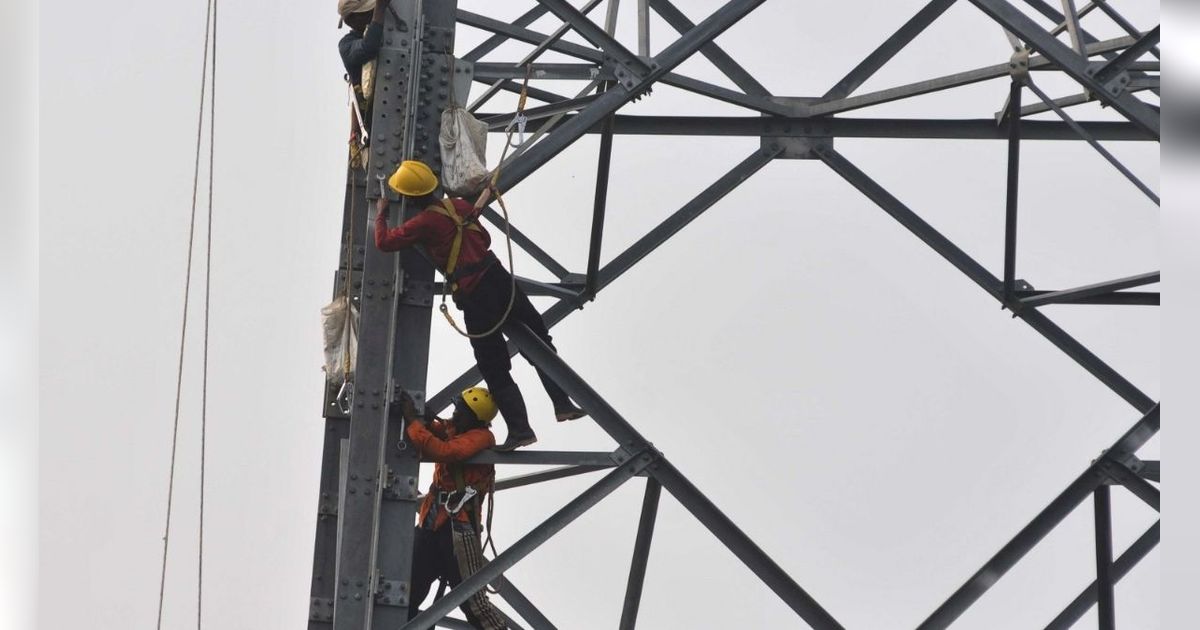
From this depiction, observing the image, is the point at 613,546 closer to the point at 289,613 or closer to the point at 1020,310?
the point at 289,613

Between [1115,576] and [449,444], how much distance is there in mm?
5776

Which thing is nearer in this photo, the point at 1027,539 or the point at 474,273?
the point at 474,273

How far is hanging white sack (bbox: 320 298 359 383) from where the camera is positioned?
1153cm

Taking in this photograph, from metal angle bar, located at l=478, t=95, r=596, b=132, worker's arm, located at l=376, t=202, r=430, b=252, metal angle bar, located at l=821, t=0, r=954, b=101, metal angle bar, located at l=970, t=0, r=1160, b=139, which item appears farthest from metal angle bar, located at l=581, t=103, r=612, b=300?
metal angle bar, located at l=970, t=0, r=1160, b=139

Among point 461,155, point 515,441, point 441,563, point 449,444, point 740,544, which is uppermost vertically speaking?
point 461,155

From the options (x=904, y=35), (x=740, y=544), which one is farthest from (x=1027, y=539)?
(x=904, y=35)

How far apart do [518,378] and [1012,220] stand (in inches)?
341

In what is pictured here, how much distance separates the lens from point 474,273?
10406 millimetres

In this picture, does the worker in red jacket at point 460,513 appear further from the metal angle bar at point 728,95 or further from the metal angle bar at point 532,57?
the metal angle bar at point 728,95

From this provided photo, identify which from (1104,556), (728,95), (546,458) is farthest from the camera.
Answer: (728,95)

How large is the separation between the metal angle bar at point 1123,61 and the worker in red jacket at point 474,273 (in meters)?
3.94

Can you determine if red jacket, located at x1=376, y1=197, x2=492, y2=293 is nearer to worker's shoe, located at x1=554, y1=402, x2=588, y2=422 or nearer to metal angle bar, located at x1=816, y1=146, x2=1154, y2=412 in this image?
worker's shoe, located at x1=554, y1=402, x2=588, y2=422

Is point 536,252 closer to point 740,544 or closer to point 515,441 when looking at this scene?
point 515,441

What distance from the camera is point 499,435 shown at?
69.7 ft
